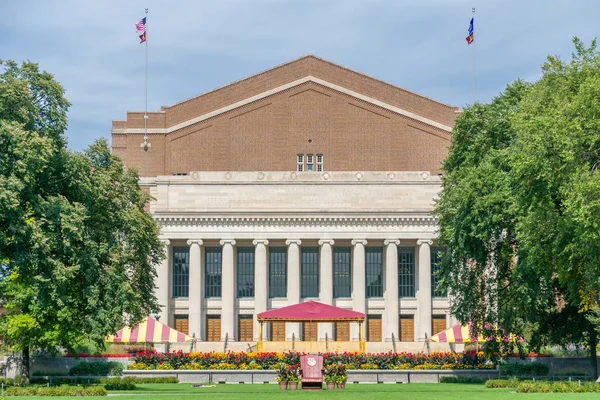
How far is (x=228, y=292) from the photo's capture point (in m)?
79.3

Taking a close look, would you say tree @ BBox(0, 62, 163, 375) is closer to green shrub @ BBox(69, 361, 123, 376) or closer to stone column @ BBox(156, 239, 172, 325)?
green shrub @ BBox(69, 361, 123, 376)

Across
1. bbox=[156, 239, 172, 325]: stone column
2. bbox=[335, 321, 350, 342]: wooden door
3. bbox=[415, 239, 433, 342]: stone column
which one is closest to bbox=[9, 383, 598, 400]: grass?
bbox=[156, 239, 172, 325]: stone column

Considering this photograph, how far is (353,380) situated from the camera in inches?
2154

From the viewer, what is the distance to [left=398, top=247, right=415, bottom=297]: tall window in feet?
265

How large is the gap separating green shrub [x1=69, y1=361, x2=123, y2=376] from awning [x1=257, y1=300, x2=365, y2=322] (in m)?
8.62

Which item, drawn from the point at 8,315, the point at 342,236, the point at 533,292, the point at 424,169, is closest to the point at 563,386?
the point at 533,292

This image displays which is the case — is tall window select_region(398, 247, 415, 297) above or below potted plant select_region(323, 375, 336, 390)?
above

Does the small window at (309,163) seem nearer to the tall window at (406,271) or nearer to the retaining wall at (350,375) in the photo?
the tall window at (406,271)

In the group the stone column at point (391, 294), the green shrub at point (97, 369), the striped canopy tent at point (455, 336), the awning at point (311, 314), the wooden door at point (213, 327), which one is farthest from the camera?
the wooden door at point (213, 327)

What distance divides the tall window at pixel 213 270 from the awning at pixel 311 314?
21218 mm

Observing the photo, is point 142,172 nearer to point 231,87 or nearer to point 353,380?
point 231,87

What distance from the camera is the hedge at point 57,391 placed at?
136 ft

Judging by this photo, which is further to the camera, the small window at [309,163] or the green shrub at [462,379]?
the small window at [309,163]

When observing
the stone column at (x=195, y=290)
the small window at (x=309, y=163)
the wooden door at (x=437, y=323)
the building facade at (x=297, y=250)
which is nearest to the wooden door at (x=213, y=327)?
the building facade at (x=297, y=250)
